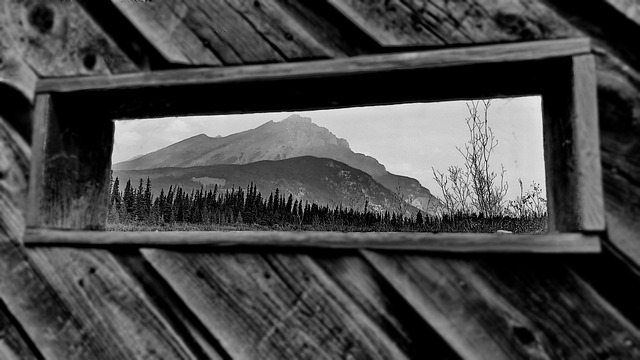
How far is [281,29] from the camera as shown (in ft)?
3.69

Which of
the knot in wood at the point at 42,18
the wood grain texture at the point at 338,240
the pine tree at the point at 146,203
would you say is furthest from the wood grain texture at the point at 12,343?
the pine tree at the point at 146,203

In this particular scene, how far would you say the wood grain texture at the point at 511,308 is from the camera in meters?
0.90

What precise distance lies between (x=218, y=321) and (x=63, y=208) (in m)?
0.55

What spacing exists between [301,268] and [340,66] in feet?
1.57

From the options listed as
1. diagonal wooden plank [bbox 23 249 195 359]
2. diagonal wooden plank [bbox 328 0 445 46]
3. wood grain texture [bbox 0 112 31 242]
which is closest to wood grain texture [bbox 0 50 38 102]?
wood grain texture [bbox 0 112 31 242]

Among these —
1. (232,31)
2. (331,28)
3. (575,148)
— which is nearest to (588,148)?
(575,148)

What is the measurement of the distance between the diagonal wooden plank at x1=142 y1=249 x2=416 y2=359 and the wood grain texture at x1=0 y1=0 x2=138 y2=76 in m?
0.54

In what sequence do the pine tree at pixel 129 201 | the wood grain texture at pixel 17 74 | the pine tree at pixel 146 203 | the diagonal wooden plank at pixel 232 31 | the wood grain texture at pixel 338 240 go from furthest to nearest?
the pine tree at pixel 146 203 → the pine tree at pixel 129 201 → the wood grain texture at pixel 17 74 → the diagonal wooden plank at pixel 232 31 → the wood grain texture at pixel 338 240

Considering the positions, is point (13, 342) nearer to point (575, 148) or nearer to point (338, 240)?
point (338, 240)

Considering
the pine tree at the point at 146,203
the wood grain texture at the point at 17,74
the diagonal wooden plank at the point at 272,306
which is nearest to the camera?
the diagonal wooden plank at the point at 272,306

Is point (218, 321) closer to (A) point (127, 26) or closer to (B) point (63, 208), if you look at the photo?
(B) point (63, 208)

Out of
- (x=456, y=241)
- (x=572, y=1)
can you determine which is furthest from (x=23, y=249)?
(x=572, y=1)

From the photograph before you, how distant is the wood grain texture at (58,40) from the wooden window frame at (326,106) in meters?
0.05

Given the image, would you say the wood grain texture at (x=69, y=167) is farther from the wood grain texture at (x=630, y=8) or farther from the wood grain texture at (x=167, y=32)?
the wood grain texture at (x=630, y=8)
